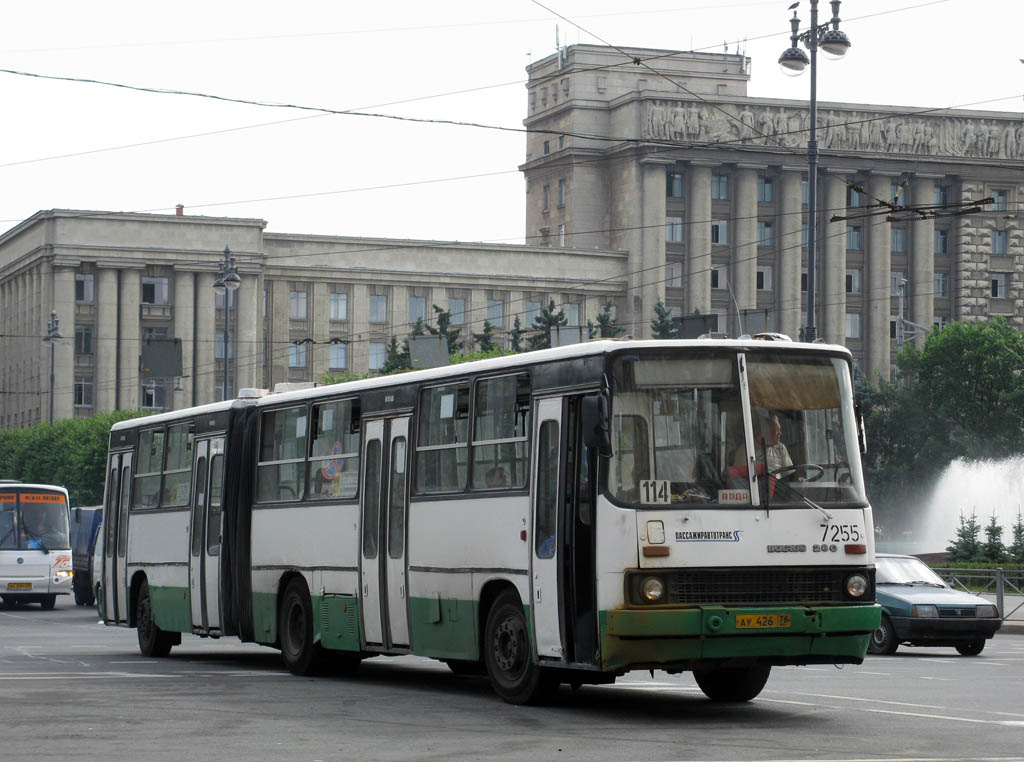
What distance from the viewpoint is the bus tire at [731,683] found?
15.3 meters

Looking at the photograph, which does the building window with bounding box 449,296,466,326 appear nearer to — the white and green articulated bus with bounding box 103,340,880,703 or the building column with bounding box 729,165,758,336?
the building column with bounding box 729,165,758,336

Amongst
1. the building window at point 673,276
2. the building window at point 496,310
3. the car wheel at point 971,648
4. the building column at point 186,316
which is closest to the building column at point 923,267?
the building window at point 673,276

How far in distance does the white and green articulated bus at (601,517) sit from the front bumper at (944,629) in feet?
26.4

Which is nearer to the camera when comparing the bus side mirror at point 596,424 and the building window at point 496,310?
the bus side mirror at point 596,424

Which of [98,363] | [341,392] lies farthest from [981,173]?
[341,392]

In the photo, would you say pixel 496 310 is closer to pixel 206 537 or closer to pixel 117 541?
pixel 117 541

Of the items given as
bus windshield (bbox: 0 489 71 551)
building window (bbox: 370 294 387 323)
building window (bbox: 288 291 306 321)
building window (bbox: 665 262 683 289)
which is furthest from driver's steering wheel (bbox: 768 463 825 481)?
building window (bbox: 665 262 683 289)

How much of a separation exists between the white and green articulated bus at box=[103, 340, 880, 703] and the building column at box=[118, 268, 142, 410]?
89.3 m

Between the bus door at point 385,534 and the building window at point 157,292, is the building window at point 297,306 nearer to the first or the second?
the building window at point 157,292

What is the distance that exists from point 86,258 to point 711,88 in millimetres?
38978

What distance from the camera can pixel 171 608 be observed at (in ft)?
70.7

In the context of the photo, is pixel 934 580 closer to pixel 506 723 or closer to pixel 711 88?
pixel 506 723

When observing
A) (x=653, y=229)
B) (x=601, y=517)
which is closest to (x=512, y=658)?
(x=601, y=517)

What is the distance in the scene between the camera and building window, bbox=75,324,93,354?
106 m
